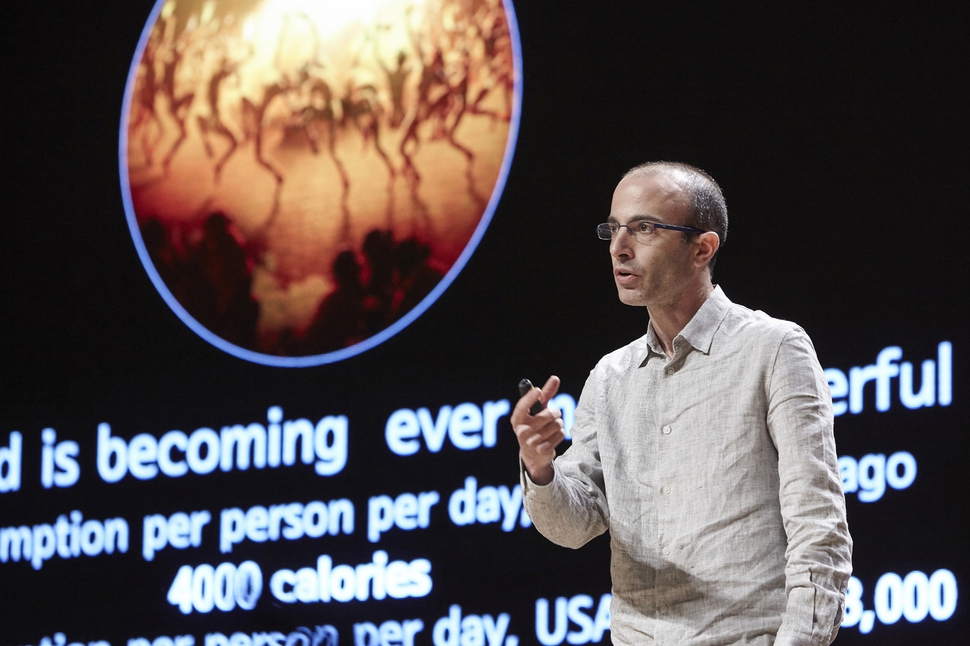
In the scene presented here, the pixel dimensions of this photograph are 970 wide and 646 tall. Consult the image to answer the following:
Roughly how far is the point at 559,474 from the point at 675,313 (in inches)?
12.8

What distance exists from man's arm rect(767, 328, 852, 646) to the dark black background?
5.55 ft

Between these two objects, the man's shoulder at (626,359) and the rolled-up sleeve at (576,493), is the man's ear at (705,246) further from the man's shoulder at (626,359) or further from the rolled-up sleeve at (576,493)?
the rolled-up sleeve at (576,493)

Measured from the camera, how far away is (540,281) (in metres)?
3.95

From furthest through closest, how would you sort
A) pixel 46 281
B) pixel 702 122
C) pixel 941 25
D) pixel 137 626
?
pixel 46 281 < pixel 137 626 < pixel 702 122 < pixel 941 25

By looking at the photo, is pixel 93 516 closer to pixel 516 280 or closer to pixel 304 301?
pixel 304 301

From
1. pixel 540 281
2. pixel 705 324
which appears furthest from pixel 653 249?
pixel 540 281

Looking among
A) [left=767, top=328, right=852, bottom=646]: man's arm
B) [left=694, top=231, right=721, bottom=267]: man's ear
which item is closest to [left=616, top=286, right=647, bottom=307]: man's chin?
[left=694, top=231, right=721, bottom=267]: man's ear

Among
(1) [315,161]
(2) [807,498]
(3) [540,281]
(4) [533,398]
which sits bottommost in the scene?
(2) [807,498]

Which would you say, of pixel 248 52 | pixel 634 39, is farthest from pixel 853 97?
pixel 248 52

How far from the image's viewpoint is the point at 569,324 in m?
3.88

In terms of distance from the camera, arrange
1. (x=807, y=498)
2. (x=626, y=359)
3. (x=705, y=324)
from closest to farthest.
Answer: (x=807, y=498) < (x=705, y=324) < (x=626, y=359)

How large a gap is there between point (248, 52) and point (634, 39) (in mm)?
1507

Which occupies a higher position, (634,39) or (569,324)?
(634,39)

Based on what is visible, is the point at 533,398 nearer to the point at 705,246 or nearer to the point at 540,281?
the point at 705,246
